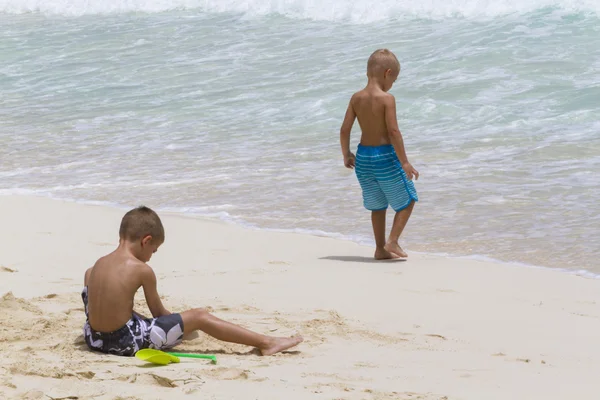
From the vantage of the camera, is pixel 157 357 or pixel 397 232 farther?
pixel 397 232

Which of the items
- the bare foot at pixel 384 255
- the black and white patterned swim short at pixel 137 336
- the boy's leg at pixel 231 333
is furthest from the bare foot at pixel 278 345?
the bare foot at pixel 384 255

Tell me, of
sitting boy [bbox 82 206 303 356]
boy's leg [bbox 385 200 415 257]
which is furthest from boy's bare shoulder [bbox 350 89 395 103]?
sitting boy [bbox 82 206 303 356]

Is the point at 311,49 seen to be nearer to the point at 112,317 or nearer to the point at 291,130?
the point at 291,130

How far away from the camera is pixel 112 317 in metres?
4.08

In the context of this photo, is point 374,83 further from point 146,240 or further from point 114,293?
point 114,293

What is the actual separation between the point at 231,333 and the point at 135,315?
0.42m

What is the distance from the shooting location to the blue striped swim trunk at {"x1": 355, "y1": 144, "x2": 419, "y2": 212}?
624 centimetres

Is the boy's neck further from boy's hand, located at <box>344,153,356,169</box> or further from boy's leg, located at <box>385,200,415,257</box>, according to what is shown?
boy's leg, located at <box>385,200,415,257</box>

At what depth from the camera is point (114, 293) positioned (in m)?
4.06

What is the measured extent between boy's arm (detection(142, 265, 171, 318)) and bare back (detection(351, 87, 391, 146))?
7.97ft

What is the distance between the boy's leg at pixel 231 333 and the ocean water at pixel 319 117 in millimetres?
2431

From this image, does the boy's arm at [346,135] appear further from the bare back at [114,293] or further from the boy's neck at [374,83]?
the bare back at [114,293]

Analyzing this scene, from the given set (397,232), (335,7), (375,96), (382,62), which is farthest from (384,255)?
(335,7)

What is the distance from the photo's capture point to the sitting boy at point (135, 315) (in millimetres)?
4074
